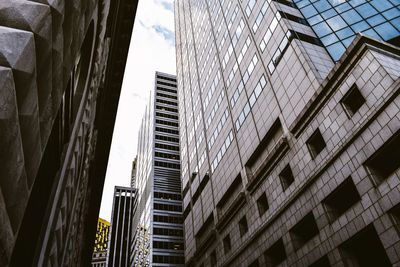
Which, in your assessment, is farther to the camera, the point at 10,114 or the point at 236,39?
the point at 236,39

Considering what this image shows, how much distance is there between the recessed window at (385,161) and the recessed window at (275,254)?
10294 mm

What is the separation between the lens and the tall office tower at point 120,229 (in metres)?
127

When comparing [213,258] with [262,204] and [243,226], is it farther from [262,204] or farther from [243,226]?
[262,204]

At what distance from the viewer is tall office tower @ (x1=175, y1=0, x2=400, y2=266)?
17547mm

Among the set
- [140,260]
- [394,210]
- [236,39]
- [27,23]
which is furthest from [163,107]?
[27,23]

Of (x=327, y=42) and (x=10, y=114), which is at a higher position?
(x=327, y=42)

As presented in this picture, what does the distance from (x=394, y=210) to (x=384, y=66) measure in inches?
332

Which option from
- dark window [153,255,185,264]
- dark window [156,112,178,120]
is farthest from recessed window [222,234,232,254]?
dark window [156,112,178,120]

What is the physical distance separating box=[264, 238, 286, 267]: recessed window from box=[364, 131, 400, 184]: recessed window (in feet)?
33.8

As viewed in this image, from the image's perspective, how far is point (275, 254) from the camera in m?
25.3

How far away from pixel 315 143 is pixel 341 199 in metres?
4.78

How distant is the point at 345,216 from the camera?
60.7 ft

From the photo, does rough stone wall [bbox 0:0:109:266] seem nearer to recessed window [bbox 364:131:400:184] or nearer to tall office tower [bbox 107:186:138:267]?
recessed window [bbox 364:131:400:184]

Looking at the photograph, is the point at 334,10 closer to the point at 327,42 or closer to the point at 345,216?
the point at 327,42
